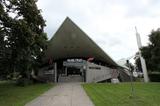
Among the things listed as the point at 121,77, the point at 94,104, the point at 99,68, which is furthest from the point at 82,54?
the point at 94,104

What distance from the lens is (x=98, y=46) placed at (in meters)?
39.7

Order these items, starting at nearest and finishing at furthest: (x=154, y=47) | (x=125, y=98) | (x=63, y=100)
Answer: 1. (x=63, y=100)
2. (x=125, y=98)
3. (x=154, y=47)

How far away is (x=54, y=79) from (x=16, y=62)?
22.6 metres

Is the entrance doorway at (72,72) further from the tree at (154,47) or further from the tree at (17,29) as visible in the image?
the tree at (17,29)

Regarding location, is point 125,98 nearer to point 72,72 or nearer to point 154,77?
point 154,77

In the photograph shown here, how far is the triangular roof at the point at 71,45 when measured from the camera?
3591cm

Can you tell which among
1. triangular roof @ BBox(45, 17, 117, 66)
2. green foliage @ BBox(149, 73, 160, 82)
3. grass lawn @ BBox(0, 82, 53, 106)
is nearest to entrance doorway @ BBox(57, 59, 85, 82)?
triangular roof @ BBox(45, 17, 117, 66)

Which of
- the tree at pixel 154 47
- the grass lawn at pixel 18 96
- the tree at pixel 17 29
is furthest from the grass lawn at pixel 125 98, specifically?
the tree at pixel 154 47

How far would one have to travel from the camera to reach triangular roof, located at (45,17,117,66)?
3591cm

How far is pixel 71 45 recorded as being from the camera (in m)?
41.2

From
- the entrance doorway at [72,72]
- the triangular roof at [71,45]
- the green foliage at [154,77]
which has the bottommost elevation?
the green foliage at [154,77]

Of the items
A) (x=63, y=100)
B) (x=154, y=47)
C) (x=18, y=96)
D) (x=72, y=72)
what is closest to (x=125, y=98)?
(x=63, y=100)

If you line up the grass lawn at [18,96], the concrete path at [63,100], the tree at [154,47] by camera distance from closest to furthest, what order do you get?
the concrete path at [63,100] < the grass lawn at [18,96] < the tree at [154,47]

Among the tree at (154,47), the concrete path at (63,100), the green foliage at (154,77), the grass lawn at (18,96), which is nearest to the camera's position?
the concrete path at (63,100)
